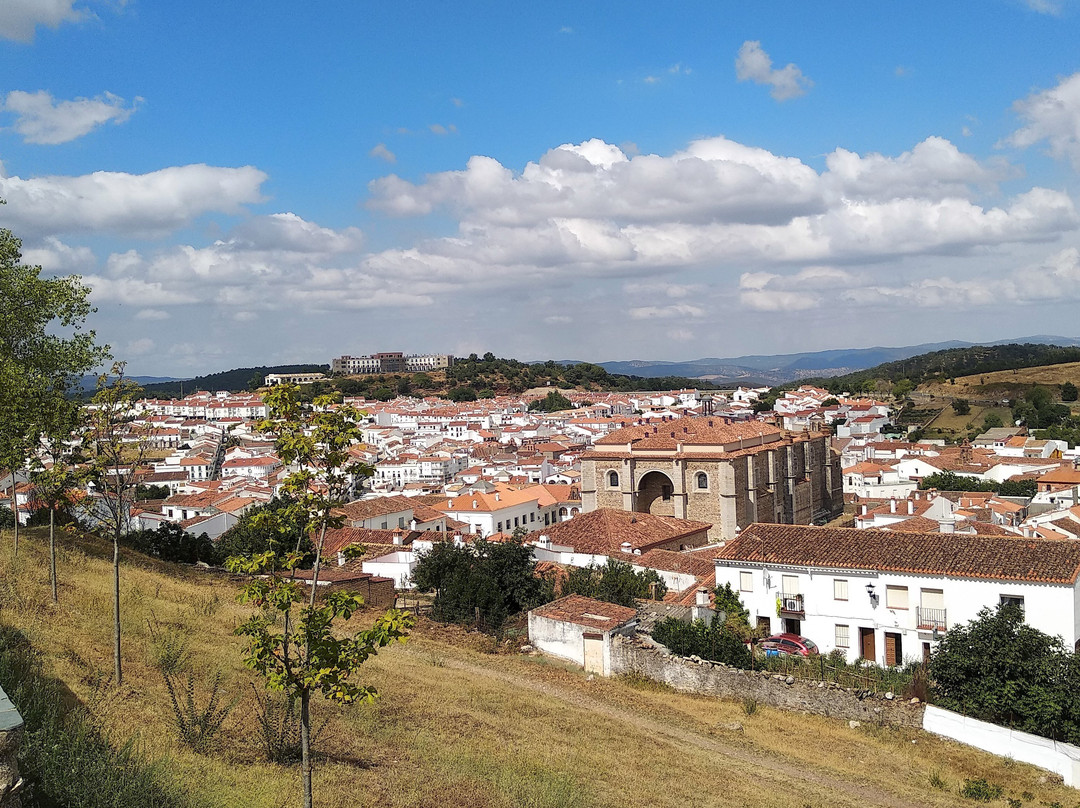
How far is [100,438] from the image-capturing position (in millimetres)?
10062

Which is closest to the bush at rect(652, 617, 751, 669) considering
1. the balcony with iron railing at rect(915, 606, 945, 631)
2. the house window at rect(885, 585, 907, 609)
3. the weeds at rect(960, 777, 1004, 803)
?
the house window at rect(885, 585, 907, 609)

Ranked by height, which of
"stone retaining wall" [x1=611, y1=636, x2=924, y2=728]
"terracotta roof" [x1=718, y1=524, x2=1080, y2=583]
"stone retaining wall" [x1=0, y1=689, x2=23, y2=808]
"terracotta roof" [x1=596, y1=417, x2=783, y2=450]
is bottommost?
"stone retaining wall" [x1=611, y1=636, x2=924, y2=728]

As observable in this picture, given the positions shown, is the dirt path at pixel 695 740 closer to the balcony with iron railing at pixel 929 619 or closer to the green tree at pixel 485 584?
the green tree at pixel 485 584

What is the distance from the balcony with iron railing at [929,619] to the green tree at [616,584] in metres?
7.45

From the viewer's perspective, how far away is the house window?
20594 mm

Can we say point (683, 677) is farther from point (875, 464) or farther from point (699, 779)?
point (875, 464)

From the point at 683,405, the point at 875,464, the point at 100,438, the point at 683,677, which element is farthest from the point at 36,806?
the point at 683,405

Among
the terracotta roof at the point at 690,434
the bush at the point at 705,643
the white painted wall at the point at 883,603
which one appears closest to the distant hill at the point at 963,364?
the terracotta roof at the point at 690,434

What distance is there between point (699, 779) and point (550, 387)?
538 ft

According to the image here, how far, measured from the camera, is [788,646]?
2138 centimetres

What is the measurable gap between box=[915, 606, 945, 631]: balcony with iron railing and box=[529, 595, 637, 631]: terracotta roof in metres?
6.86

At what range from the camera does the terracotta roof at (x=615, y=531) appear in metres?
32.0

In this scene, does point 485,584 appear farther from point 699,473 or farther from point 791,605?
point 699,473

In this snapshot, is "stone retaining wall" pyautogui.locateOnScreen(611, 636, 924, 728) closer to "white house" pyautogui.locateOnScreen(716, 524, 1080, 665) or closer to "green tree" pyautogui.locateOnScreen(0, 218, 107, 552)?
"white house" pyautogui.locateOnScreen(716, 524, 1080, 665)
